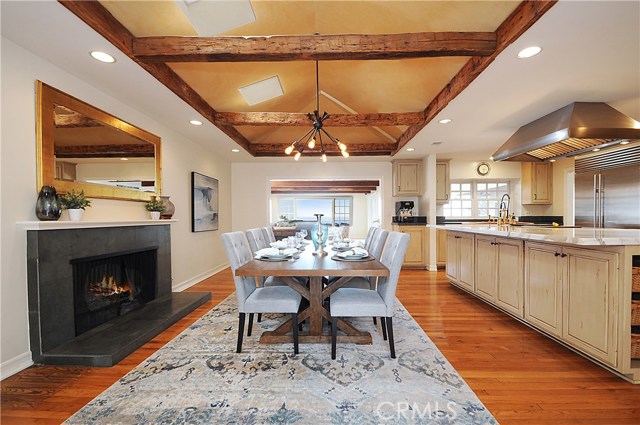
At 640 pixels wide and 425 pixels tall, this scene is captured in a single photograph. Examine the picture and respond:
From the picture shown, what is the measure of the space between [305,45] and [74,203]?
7.50 ft

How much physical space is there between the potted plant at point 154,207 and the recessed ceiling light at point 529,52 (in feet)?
12.8

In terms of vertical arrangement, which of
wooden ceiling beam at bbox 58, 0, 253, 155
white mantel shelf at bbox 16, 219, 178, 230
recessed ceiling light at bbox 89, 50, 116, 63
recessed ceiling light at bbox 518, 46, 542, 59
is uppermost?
wooden ceiling beam at bbox 58, 0, 253, 155

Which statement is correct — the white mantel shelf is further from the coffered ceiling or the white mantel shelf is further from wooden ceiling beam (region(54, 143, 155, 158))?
the coffered ceiling

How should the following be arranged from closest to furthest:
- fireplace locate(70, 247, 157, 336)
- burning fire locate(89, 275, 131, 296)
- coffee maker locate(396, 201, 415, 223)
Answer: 1. fireplace locate(70, 247, 157, 336)
2. burning fire locate(89, 275, 131, 296)
3. coffee maker locate(396, 201, 415, 223)

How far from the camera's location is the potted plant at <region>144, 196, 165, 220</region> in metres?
3.35

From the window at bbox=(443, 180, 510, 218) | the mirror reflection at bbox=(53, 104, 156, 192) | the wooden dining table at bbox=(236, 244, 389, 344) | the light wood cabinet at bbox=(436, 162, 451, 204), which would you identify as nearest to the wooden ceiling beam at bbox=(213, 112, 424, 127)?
→ the mirror reflection at bbox=(53, 104, 156, 192)

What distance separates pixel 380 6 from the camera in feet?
7.74

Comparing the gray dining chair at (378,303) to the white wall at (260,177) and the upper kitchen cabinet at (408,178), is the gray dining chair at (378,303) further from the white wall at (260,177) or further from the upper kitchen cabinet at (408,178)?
the white wall at (260,177)

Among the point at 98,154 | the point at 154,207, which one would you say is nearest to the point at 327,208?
the point at 154,207

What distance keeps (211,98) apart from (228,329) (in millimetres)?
2685

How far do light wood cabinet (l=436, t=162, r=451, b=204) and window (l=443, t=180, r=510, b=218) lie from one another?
70 centimetres

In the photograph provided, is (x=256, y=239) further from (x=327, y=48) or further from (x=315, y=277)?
(x=327, y=48)

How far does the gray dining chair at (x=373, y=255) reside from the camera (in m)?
2.71

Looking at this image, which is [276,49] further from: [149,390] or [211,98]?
[149,390]
